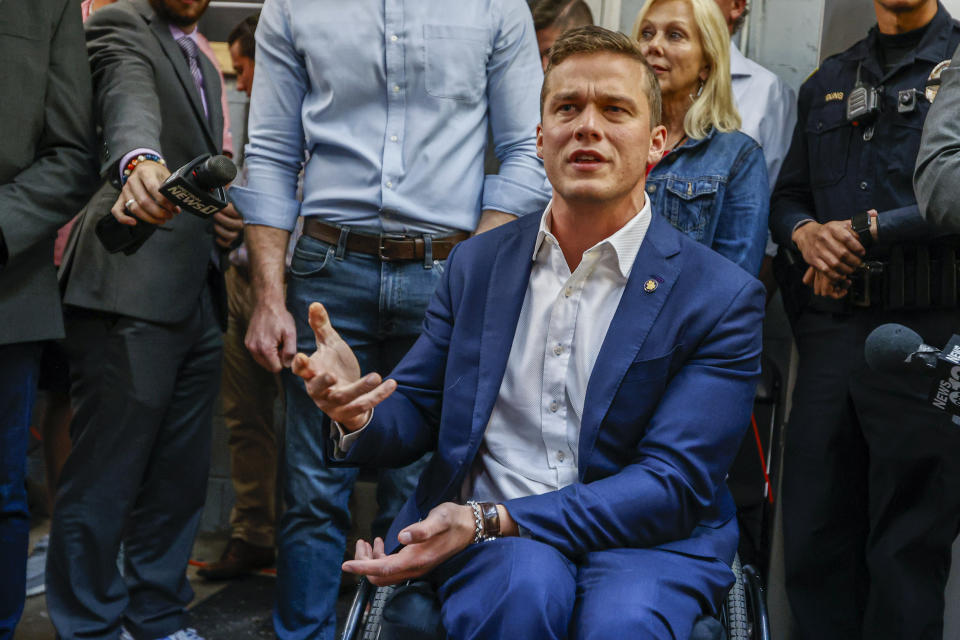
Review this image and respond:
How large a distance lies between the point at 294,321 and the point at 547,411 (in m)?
0.91

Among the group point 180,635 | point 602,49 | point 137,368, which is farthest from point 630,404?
point 180,635

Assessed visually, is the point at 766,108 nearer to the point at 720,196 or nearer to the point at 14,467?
the point at 720,196

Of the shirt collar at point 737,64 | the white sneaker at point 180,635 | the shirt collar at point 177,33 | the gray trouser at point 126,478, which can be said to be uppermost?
the shirt collar at point 177,33

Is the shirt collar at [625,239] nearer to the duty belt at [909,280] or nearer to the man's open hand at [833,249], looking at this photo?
the man's open hand at [833,249]

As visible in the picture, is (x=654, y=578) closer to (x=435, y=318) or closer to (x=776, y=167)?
(x=435, y=318)

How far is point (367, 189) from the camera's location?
8.11 feet

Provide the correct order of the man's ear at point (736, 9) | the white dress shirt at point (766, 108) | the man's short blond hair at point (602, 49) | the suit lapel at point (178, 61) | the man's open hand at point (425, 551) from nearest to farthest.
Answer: the man's open hand at point (425, 551) → the man's short blond hair at point (602, 49) → the suit lapel at point (178, 61) → the white dress shirt at point (766, 108) → the man's ear at point (736, 9)

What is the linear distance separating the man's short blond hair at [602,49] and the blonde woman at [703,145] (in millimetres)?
570

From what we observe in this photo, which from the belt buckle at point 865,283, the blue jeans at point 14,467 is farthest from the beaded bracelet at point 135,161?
the belt buckle at point 865,283

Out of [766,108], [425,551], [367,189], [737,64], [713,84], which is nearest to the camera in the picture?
[425,551]

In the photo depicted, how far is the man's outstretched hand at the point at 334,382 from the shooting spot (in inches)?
63.5

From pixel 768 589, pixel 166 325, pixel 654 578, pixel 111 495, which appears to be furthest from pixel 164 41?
pixel 768 589

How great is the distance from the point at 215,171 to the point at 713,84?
1.36m

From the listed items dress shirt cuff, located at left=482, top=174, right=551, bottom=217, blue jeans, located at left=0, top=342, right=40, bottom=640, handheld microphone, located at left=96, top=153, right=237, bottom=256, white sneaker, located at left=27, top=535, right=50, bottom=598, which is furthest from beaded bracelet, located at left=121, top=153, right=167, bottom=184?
white sneaker, located at left=27, top=535, right=50, bottom=598
